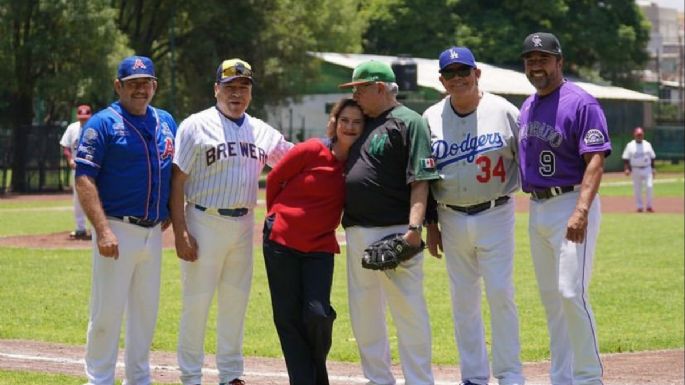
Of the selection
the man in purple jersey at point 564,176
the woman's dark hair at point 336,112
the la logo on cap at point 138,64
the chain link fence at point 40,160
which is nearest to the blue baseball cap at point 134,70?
the la logo on cap at point 138,64

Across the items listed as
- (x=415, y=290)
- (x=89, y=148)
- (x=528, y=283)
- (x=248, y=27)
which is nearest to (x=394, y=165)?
(x=415, y=290)

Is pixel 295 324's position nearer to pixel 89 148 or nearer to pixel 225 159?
pixel 225 159

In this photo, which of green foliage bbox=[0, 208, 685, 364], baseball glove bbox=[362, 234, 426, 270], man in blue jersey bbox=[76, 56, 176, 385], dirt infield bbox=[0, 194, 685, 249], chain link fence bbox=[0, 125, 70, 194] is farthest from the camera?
chain link fence bbox=[0, 125, 70, 194]

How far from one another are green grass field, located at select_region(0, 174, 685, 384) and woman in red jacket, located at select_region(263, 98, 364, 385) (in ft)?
6.39

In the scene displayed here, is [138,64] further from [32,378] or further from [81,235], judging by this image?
[81,235]

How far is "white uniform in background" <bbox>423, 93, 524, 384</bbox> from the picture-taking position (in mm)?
7875

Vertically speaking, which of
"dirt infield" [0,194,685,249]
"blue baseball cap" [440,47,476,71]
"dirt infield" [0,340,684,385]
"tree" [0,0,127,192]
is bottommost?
"dirt infield" [0,340,684,385]

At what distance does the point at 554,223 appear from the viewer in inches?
305

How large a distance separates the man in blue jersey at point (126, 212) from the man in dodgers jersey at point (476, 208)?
1.88 m

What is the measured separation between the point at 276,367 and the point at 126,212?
9.28ft

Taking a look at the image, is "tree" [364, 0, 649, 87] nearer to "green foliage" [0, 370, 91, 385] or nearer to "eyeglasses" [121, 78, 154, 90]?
"green foliage" [0, 370, 91, 385]

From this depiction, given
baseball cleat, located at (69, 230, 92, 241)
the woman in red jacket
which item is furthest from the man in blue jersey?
baseball cleat, located at (69, 230, 92, 241)

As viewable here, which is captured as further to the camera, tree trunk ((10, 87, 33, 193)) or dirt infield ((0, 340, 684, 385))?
tree trunk ((10, 87, 33, 193))

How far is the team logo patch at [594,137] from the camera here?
7594mm
